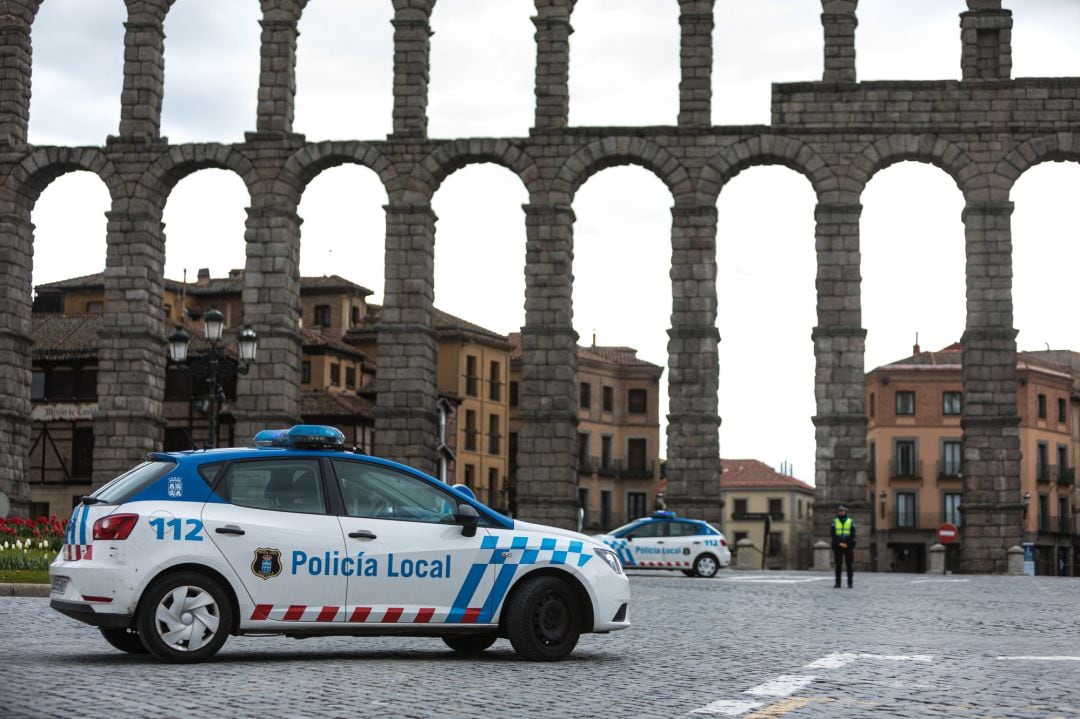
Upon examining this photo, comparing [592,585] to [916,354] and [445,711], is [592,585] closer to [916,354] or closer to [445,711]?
[445,711]

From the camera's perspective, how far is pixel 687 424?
4066 cm

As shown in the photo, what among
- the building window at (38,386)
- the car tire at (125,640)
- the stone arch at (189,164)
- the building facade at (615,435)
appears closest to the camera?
the car tire at (125,640)

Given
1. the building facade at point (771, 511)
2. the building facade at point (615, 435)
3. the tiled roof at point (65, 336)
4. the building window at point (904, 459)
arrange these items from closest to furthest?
the tiled roof at point (65, 336) < the building window at point (904, 459) < the building facade at point (615, 435) < the building facade at point (771, 511)

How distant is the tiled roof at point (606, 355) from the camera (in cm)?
8619

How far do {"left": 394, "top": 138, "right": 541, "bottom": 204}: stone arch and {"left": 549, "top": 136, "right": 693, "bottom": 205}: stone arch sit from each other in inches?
31.3

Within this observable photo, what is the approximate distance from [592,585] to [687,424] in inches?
1112

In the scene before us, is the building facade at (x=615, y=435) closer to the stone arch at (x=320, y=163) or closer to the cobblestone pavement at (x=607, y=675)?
the stone arch at (x=320, y=163)

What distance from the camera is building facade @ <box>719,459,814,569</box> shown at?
10944 centimetres

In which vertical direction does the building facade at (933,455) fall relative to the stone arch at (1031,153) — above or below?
below

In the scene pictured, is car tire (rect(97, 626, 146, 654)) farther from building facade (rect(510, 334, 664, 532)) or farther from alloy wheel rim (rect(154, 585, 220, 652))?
building facade (rect(510, 334, 664, 532))

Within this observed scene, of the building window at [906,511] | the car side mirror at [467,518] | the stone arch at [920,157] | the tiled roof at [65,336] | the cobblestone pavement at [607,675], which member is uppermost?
the stone arch at [920,157]

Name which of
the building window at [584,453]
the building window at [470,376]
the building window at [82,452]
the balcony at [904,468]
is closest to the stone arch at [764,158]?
the building window at [82,452]

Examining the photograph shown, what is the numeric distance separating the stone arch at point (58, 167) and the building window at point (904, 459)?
47.9 metres

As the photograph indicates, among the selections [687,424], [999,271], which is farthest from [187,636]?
[999,271]
